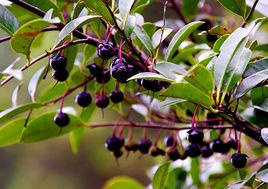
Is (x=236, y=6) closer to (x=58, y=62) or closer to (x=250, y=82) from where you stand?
(x=250, y=82)

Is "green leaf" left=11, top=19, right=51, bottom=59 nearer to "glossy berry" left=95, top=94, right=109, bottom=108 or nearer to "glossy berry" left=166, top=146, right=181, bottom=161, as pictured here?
"glossy berry" left=95, top=94, right=109, bottom=108

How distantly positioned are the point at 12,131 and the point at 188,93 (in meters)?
0.39

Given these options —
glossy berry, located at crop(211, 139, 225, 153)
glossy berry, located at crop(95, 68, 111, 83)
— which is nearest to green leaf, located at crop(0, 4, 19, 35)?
glossy berry, located at crop(95, 68, 111, 83)

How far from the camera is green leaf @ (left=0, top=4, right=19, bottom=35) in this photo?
2.06 feet

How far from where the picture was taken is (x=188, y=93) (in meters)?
0.54

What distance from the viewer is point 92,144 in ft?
10.4

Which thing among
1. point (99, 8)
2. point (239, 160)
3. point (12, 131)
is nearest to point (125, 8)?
point (99, 8)

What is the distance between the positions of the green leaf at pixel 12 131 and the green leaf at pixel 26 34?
0.23 metres

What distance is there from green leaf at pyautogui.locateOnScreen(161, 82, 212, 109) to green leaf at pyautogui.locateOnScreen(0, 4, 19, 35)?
0.23 metres

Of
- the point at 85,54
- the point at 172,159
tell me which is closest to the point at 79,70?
the point at 85,54

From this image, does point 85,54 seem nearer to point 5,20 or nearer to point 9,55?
point 5,20

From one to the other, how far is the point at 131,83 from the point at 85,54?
83mm

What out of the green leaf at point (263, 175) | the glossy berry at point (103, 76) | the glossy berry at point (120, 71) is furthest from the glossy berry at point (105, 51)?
the green leaf at point (263, 175)

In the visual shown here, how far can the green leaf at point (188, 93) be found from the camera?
1.72 feet
